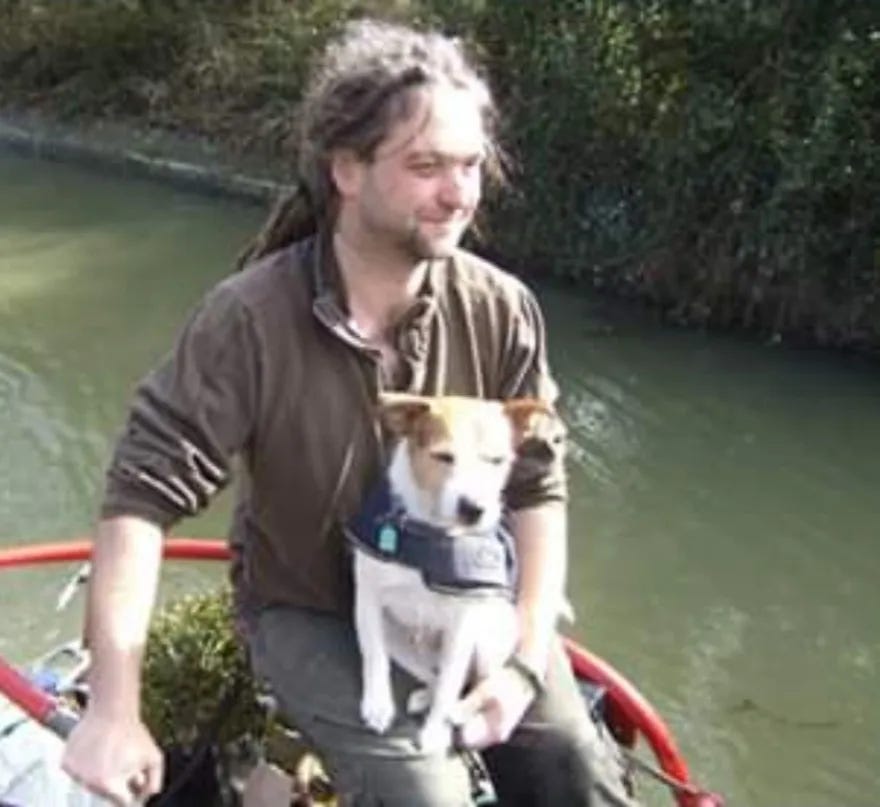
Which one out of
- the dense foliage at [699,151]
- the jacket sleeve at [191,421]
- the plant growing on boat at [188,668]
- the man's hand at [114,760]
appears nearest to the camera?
the man's hand at [114,760]

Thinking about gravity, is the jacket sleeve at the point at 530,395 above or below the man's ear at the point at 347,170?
below

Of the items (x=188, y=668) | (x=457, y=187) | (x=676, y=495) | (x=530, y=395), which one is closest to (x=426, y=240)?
(x=457, y=187)

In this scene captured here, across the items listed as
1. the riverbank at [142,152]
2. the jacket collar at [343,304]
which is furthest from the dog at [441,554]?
the riverbank at [142,152]

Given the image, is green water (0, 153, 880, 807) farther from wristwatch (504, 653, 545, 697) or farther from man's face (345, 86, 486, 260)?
man's face (345, 86, 486, 260)

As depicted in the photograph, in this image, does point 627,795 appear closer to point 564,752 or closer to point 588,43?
point 564,752

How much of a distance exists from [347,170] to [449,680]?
0.66m

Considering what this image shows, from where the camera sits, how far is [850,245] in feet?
27.9

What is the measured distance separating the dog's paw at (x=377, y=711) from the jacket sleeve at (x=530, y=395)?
0.36 m

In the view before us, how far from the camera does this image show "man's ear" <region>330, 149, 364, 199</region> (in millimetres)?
2453

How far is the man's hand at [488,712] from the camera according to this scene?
249cm

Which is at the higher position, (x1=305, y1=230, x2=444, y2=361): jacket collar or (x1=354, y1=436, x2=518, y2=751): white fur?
(x1=305, y1=230, x2=444, y2=361): jacket collar

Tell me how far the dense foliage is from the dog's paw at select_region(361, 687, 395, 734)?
6218 millimetres

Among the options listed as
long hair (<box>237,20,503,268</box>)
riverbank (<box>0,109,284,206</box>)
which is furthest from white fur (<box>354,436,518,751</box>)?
riverbank (<box>0,109,284,206</box>)

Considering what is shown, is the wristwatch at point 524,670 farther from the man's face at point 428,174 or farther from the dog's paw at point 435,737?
the man's face at point 428,174
